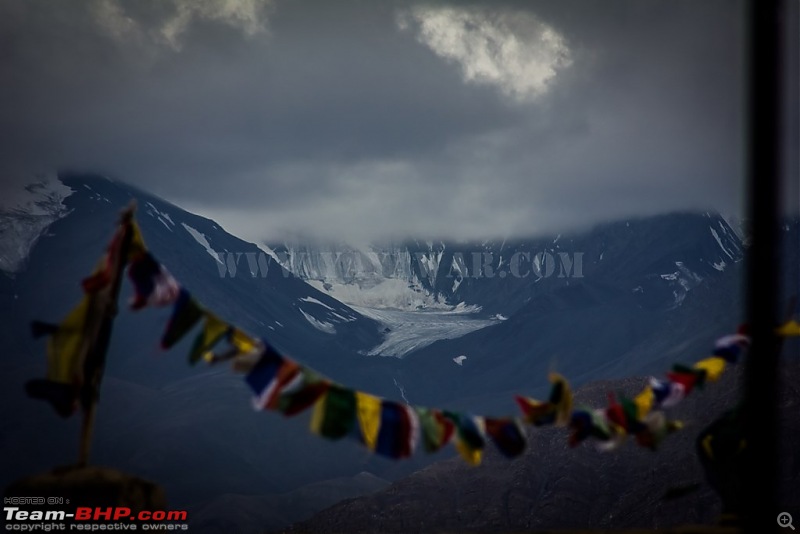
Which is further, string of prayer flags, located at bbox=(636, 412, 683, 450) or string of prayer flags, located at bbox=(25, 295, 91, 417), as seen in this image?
string of prayer flags, located at bbox=(636, 412, 683, 450)

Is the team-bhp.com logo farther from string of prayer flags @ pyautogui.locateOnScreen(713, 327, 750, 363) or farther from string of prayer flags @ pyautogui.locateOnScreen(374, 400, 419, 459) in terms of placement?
string of prayer flags @ pyautogui.locateOnScreen(713, 327, 750, 363)

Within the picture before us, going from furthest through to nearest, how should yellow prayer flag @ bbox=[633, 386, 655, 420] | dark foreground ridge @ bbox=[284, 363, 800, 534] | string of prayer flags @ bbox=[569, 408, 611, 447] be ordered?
dark foreground ridge @ bbox=[284, 363, 800, 534] < yellow prayer flag @ bbox=[633, 386, 655, 420] < string of prayer flags @ bbox=[569, 408, 611, 447]

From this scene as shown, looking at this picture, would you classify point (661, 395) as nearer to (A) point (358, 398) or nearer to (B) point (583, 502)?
(A) point (358, 398)

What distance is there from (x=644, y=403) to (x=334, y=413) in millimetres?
5527

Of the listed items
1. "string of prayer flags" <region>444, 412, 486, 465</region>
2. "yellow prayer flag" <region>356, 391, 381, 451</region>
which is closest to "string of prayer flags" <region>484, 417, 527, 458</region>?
"string of prayer flags" <region>444, 412, 486, 465</region>

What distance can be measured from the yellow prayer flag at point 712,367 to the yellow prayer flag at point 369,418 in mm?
6224

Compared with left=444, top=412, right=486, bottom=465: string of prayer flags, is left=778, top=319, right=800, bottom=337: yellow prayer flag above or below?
above

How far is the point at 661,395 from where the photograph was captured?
16.1m

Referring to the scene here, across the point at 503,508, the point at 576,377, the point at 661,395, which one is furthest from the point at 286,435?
the point at 661,395

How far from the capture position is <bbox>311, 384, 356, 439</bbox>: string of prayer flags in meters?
13.5

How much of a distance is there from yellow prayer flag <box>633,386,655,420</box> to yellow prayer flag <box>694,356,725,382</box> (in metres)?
1.18

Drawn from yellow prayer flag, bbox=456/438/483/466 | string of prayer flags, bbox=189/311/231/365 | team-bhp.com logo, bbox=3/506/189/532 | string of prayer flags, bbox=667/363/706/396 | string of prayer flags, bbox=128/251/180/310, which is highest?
string of prayer flags, bbox=128/251/180/310

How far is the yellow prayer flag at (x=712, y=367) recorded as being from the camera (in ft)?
54.9

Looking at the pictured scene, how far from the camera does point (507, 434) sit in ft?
48.6
